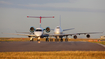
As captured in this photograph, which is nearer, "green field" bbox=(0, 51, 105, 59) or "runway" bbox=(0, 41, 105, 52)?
"green field" bbox=(0, 51, 105, 59)

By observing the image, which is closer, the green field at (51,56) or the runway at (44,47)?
the green field at (51,56)

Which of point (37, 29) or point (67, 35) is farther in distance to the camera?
point (67, 35)

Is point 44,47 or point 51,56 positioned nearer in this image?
point 51,56

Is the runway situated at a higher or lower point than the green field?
lower

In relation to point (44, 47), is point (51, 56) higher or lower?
higher

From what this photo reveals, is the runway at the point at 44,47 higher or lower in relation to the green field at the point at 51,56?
lower

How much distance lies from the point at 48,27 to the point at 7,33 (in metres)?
13.9

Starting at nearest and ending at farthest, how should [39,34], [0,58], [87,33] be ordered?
[0,58] → [39,34] → [87,33]

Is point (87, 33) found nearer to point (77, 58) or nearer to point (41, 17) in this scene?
point (41, 17)

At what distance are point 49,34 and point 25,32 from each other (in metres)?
7.95

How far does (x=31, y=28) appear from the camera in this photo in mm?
60938

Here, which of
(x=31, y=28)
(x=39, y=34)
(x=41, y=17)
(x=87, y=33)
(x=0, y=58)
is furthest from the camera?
(x=41, y=17)

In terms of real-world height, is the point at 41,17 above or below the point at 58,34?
Answer: above

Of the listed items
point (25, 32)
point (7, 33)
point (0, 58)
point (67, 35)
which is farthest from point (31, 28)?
point (0, 58)
